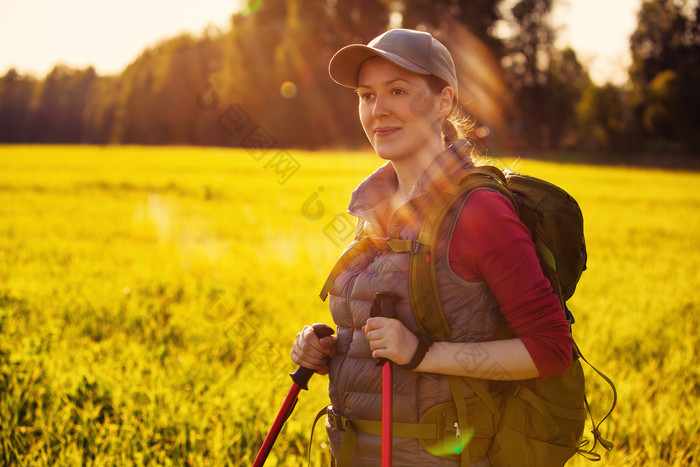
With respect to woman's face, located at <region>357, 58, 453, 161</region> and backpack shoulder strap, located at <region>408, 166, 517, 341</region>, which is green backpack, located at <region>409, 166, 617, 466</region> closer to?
backpack shoulder strap, located at <region>408, 166, 517, 341</region>

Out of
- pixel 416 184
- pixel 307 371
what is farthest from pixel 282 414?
pixel 416 184

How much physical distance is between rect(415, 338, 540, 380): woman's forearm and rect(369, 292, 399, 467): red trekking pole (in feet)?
0.37

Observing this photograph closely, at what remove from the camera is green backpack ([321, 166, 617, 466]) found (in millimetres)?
1774

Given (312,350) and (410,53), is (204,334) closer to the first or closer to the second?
(312,350)

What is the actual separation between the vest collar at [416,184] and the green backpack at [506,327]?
3.3 inches

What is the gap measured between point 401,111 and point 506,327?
838 mm

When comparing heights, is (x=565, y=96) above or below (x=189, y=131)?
above

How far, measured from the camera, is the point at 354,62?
2.06 metres

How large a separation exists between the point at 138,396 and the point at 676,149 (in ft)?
167

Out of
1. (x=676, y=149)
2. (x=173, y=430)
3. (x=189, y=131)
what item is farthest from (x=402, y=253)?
(x=189, y=131)

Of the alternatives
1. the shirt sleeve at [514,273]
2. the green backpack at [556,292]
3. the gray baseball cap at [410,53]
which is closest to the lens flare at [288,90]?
the gray baseball cap at [410,53]

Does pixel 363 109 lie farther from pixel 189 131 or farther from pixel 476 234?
pixel 189 131

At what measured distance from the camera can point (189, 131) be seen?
6575 cm

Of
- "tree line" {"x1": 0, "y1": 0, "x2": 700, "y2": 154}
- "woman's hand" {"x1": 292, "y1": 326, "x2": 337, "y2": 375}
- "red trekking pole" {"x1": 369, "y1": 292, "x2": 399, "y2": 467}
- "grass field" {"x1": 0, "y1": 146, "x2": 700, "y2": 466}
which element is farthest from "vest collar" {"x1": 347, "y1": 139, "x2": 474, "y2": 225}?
"tree line" {"x1": 0, "y1": 0, "x2": 700, "y2": 154}
